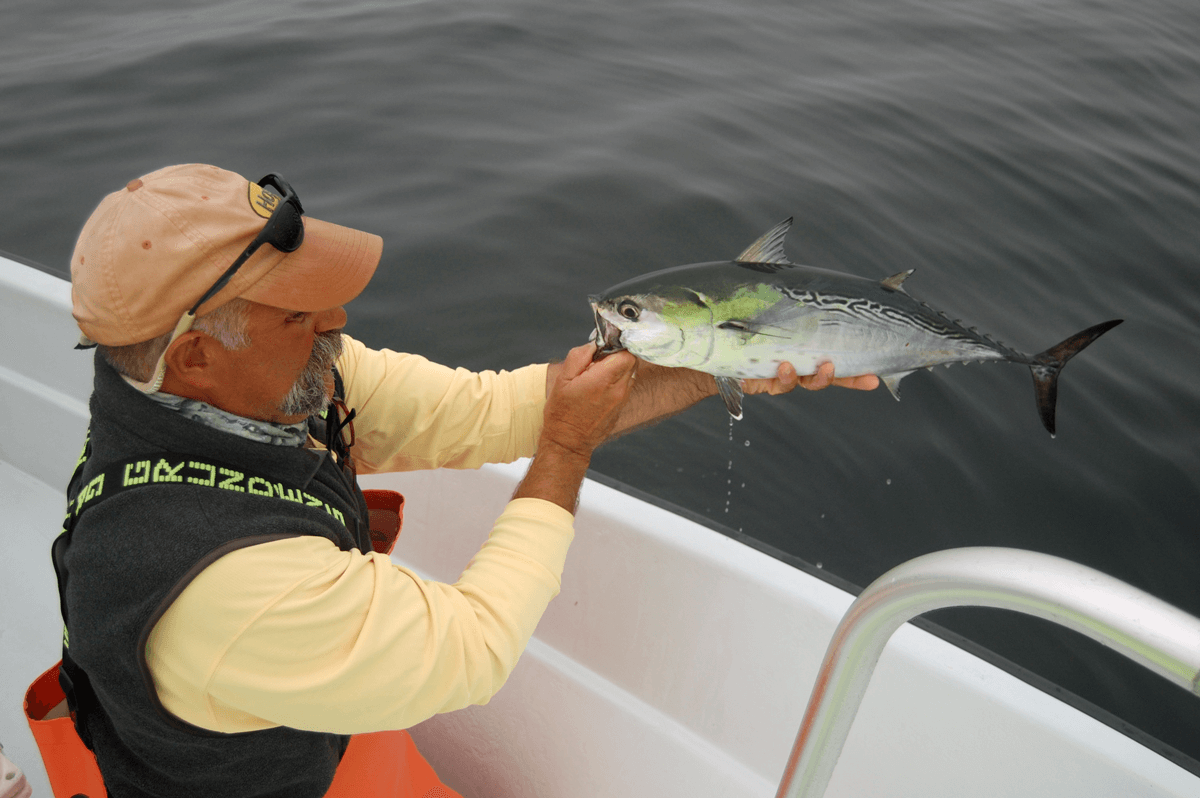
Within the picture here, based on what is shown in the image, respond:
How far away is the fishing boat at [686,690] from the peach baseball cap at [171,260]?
120 cm

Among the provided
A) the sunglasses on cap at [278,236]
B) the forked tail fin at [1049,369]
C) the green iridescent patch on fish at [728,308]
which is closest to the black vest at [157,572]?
the sunglasses on cap at [278,236]

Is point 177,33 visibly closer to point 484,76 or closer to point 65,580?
point 484,76

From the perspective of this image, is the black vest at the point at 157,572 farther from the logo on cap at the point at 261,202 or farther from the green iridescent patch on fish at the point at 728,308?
the green iridescent patch on fish at the point at 728,308

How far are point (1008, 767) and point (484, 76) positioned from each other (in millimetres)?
6670

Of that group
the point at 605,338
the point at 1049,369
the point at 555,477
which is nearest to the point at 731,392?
the point at 605,338

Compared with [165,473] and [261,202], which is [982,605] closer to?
[165,473]

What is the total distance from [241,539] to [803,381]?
119 centimetres

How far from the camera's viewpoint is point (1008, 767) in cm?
189

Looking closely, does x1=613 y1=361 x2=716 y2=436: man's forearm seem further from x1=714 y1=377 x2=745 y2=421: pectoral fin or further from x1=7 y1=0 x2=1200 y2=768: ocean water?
x1=7 y1=0 x2=1200 y2=768: ocean water

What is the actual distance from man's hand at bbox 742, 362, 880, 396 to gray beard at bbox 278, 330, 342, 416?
3.01 ft

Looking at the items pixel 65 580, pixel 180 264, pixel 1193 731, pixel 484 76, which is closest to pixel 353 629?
pixel 65 580

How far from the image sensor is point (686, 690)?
2.33m

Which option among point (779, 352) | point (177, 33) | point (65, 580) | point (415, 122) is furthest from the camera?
point (177, 33)

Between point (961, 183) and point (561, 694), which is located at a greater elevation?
point (961, 183)
